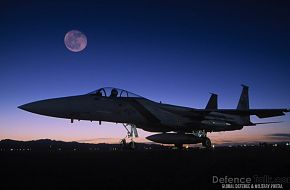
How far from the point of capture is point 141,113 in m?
15.4

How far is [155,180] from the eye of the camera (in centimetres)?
480

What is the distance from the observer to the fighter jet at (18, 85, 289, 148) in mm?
12670

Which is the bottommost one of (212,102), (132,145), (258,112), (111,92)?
(132,145)

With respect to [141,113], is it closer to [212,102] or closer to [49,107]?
[49,107]

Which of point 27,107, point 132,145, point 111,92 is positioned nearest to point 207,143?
point 132,145

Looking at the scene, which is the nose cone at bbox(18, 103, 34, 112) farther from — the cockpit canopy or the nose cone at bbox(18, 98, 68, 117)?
the cockpit canopy

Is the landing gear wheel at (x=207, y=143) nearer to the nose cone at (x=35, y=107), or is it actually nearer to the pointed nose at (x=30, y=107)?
the nose cone at (x=35, y=107)

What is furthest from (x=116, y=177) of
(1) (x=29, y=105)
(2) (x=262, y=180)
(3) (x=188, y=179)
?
(1) (x=29, y=105)

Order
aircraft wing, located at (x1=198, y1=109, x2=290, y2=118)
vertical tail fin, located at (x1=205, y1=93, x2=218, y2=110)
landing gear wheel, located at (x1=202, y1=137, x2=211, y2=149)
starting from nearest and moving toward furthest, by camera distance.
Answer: landing gear wheel, located at (x1=202, y1=137, x2=211, y2=149)
aircraft wing, located at (x1=198, y1=109, x2=290, y2=118)
vertical tail fin, located at (x1=205, y1=93, x2=218, y2=110)

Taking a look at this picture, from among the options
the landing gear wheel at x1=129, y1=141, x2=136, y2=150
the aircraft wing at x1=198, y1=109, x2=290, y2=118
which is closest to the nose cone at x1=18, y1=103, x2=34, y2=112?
the landing gear wheel at x1=129, y1=141, x2=136, y2=150

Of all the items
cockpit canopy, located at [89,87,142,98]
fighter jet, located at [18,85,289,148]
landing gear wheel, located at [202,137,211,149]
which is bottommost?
landing gear wheel, located at [202,137,211,149]

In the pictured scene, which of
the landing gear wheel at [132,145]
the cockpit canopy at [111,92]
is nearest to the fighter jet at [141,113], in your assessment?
the cockpit canopy at [111,92]

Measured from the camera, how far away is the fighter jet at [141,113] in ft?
41.6

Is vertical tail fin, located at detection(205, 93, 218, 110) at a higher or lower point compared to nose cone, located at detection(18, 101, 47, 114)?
higher
